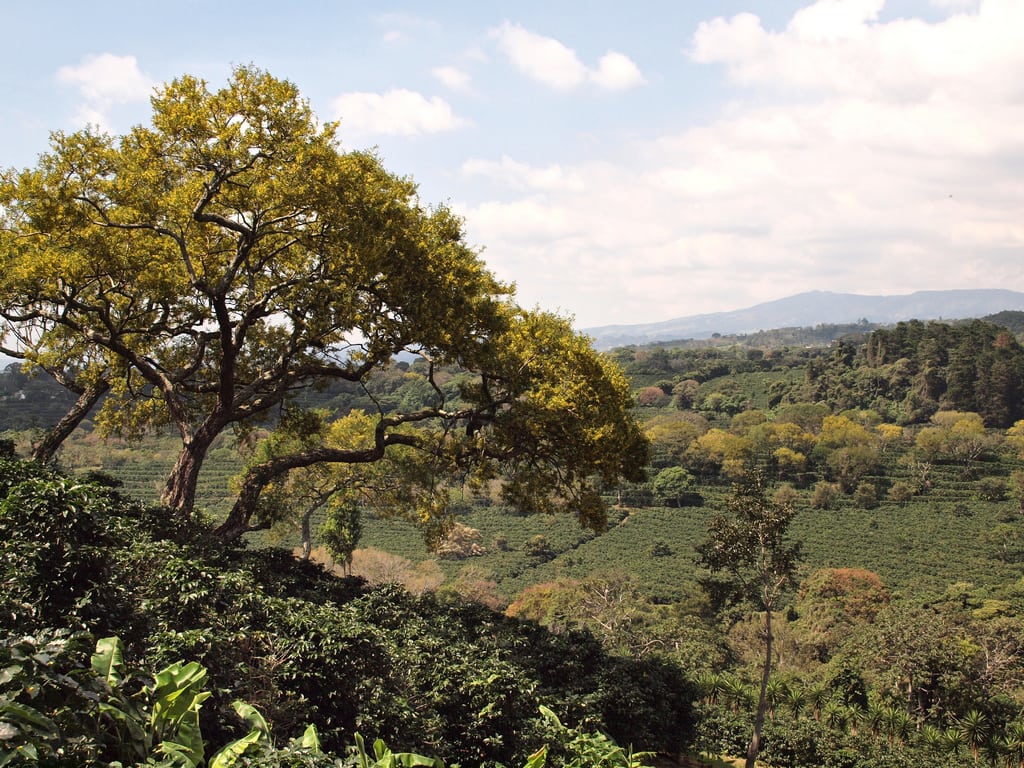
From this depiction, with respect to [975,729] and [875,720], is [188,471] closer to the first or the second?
[875,720]

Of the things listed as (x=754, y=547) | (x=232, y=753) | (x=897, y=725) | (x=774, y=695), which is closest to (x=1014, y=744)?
(x=897, y=725)

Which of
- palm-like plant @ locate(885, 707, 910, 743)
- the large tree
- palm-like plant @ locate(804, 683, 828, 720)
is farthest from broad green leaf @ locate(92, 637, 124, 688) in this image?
palm-like plant @ locate(804, 683, 828, 720)

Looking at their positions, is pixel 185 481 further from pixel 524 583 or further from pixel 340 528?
pixel 524 583

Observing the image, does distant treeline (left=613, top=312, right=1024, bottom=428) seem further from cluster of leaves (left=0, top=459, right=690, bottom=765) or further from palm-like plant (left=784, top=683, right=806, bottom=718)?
cluster of leaves (left=0, top=459, right=690, bottom=765)

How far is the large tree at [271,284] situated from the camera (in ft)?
32.2

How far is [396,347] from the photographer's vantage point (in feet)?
37.1

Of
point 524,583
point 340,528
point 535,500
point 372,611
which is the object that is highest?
point 535,500

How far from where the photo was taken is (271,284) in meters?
11.5

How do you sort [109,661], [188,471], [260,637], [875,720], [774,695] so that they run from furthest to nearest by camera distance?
[774,695], [875,720], [188,471], [260,637], [109,661]

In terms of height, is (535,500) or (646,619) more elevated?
(535,500)

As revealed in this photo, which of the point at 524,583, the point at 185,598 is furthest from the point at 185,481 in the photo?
the point at 524,583

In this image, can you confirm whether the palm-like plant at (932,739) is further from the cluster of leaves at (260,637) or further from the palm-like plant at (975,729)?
the cluster of leaves at (260,637)

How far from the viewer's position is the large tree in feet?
32.2

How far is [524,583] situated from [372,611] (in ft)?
125
